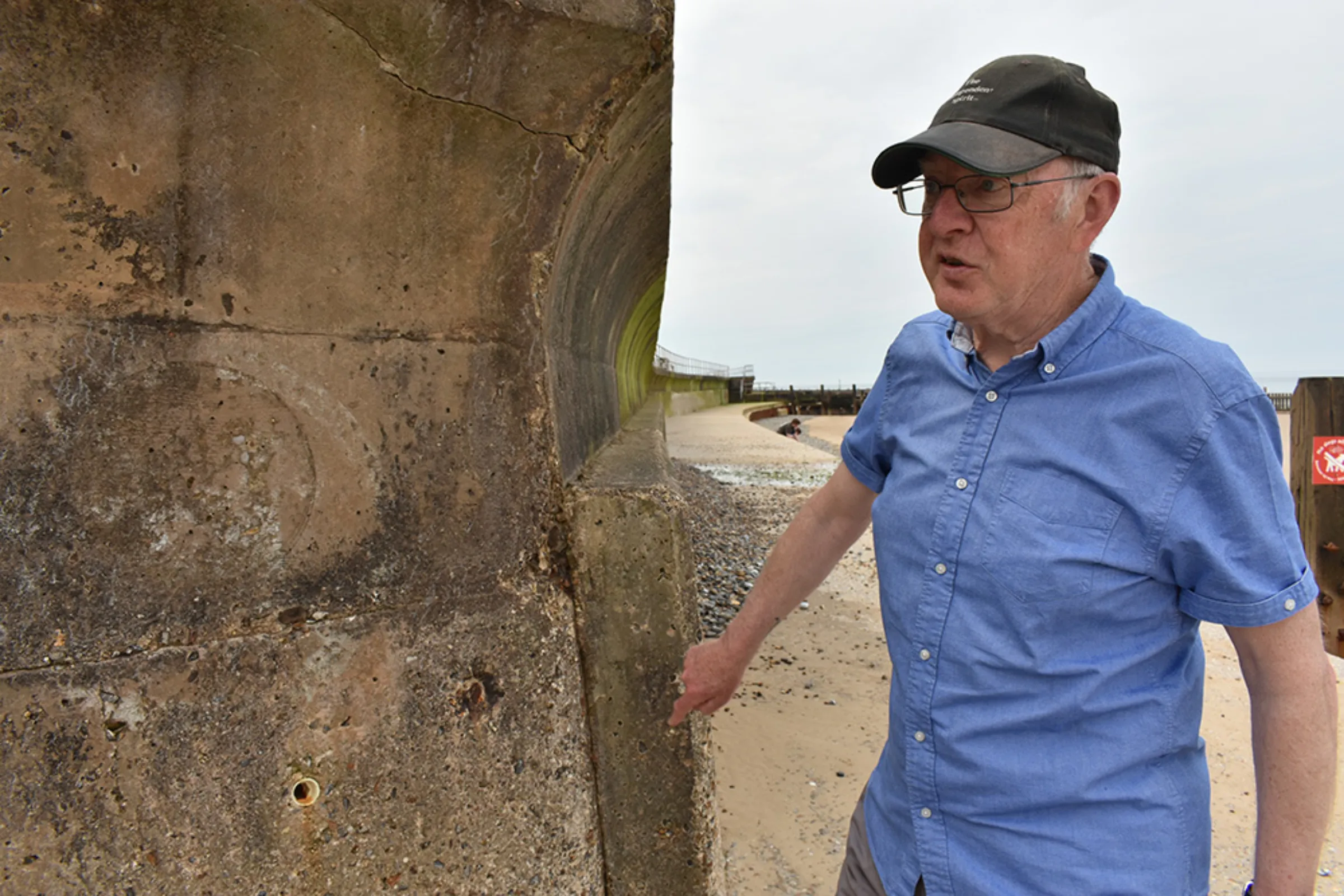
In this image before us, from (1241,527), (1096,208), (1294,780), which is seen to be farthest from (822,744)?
(1096,208)

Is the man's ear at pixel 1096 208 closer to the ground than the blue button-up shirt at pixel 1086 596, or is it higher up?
higher up

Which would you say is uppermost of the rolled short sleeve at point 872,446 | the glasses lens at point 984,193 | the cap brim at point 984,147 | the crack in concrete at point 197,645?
the cap brim at point 984,147

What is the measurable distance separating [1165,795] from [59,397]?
2.18 metres

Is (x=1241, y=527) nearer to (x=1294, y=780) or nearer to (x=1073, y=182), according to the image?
(x=1294, y=780)

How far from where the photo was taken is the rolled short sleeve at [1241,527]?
1313 mm

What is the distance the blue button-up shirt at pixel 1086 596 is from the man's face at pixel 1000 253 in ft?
0.32

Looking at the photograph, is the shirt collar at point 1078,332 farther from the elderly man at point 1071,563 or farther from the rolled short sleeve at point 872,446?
the rolled short sleeve at point 872,446

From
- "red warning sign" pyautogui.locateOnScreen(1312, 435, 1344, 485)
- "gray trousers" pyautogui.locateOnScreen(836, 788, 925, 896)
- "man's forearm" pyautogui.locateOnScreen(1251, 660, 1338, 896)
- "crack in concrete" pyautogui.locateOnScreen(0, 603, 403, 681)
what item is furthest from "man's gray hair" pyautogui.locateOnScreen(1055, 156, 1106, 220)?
"red warning sign" pyautogui.locateOnScreen(1312, 435, 1344, 485)

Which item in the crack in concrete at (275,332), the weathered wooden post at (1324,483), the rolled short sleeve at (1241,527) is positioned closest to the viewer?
the rolled short sleeve at (1241,527)

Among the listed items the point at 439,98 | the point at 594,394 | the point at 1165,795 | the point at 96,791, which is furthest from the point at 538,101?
the point at 594,394

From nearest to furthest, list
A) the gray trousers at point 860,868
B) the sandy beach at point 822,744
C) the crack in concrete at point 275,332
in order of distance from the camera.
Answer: the crack in concrete at point 275,332 → the gray trousers at point 860,868 → the sandy beach at point 822,744

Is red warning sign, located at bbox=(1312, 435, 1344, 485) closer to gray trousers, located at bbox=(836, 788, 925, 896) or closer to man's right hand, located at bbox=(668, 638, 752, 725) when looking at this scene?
gray trousers, located at bbox=(836, 788, 925, 896)

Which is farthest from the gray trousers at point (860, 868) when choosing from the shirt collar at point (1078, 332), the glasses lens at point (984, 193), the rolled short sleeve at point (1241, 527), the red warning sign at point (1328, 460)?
the red warning sign at point (1328, 460)

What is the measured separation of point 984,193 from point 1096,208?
22 cm
